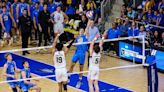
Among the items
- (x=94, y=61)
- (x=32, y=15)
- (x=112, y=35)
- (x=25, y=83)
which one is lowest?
(x=25, y=83)

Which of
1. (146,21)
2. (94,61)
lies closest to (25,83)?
(94,61)

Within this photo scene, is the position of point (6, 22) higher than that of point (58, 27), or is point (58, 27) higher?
point (6, 22)

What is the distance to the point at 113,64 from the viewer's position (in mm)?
18562

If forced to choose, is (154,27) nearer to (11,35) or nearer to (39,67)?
(39,67)

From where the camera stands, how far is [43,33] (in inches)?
821

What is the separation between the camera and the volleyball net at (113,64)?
→ 15952 millimetres

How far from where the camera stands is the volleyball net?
52.3 feet

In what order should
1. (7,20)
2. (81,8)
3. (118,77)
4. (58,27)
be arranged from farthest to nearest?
(81,8) → (7,20) → (58,27) → (118,77)

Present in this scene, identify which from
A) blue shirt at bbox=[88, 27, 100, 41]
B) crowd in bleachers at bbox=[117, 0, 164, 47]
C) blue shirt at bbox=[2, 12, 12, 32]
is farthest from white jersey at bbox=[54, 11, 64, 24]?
blue shirt at bbox=[88, 27, 100, 41]

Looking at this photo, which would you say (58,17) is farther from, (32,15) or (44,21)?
(32,15)

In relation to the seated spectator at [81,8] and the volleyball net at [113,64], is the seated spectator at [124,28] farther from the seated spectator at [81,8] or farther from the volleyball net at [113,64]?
the seated spectator at [81,8]

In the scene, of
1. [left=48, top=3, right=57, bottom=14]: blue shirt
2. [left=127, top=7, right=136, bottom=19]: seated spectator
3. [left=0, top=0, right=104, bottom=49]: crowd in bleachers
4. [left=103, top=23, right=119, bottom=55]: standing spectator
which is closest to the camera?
[left=103, top=23, right=119, bottom=55]: standing spectator

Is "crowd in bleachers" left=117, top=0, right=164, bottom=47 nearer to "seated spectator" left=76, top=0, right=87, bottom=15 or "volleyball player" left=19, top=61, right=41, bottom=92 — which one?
"seated spectator" left=76, top=0, right=87, bottom=15

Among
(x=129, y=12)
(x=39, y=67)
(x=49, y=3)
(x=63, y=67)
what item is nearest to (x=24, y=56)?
(x=39, y=67)
